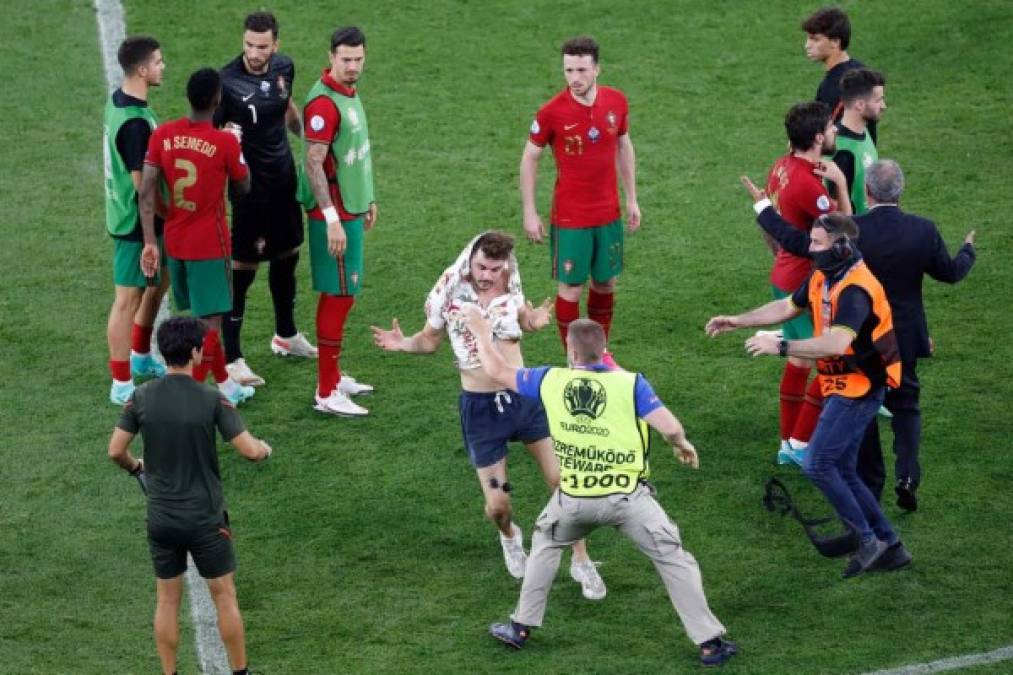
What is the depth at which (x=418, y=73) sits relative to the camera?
54.5 ft

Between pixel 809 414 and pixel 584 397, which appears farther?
pixel 809 414

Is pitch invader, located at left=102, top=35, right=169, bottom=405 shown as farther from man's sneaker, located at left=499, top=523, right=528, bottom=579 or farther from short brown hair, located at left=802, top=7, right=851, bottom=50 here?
short brown hair, located at left=802, top=7, right=851, bottom=50

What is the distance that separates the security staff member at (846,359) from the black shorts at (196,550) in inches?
114

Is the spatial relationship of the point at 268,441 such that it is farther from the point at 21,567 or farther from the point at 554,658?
the point at 554,658

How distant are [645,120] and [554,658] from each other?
8.02 m

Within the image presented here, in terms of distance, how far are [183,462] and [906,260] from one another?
4.19 m

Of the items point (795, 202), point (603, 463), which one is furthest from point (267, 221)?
point (603, 463)

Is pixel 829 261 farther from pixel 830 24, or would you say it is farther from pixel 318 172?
pixel 318 172

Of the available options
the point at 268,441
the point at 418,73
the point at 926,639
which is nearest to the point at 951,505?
the point at 926,639

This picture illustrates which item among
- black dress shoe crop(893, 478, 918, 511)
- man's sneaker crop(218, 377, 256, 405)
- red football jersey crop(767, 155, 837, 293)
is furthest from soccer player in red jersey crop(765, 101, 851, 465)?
man's sneaker crop(218, 377, 256, 405)

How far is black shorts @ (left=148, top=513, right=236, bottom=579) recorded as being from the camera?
805 centimetres

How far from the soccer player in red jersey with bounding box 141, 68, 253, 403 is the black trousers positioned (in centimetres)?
408

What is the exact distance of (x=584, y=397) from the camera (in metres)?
8.20

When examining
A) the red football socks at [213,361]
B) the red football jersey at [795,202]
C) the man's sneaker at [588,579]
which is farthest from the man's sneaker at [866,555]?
the red football socks at [213,361]
